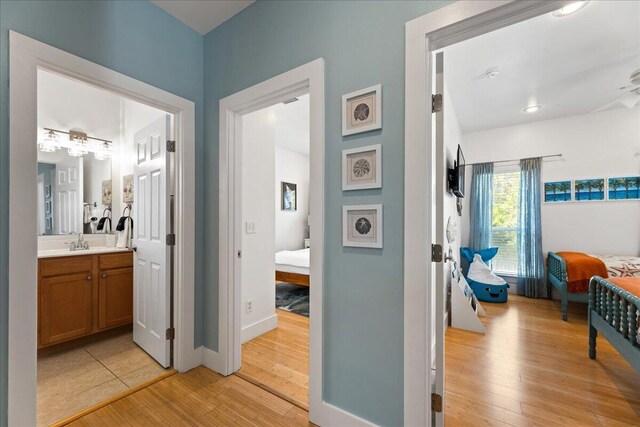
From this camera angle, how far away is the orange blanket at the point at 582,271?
328 cm

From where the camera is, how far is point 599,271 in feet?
10.7

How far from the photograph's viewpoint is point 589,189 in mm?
4109

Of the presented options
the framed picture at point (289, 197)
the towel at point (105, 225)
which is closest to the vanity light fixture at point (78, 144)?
the towel at point (105, 225)

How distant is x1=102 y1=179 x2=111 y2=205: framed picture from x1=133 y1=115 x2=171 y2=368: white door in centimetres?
109

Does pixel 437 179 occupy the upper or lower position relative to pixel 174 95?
lower

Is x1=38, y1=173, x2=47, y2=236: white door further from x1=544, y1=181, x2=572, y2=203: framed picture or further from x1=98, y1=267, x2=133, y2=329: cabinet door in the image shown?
x1=544, y1=181, x2=572, y2=203: framed picture

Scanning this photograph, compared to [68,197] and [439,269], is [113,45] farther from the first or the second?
[439,269]

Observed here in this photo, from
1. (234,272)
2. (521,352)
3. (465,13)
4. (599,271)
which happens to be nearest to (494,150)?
(599,271)

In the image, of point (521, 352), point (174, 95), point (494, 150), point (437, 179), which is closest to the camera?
point (437, 179)

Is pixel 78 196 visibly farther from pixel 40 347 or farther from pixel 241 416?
pixel 241 416

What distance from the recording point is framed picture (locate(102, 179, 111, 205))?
3.34 metres

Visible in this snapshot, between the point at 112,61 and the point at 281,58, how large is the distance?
1092mm

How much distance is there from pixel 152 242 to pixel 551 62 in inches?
162

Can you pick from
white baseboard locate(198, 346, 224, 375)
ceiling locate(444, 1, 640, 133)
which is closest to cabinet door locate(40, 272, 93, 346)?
white baseboard locate(198, 346, 224, 375)
